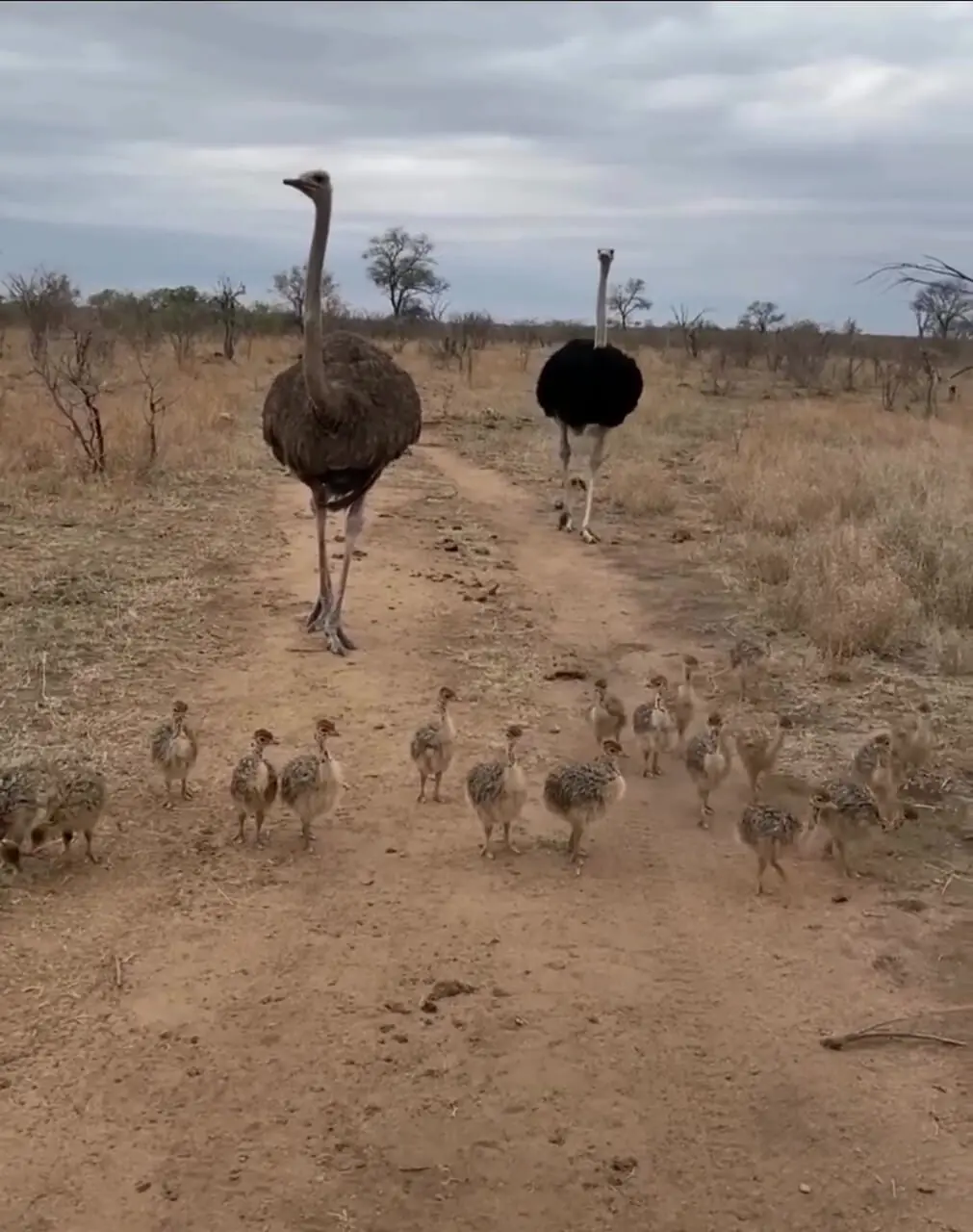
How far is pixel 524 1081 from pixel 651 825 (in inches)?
81.9

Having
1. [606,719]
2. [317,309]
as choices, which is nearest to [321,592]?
[317,309]

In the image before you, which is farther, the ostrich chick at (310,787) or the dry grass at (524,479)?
the dry grass at (524,479)

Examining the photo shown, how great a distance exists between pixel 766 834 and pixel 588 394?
7974 millimetres

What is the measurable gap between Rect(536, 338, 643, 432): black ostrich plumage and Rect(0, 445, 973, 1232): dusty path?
22.2 feet

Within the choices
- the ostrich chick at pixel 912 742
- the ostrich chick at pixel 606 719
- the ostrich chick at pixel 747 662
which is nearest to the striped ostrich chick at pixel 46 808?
the ostrich chick at pixel 606 719

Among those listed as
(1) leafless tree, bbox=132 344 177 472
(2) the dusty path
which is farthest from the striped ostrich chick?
(1) leafless tree, bbox=132 344 177 472

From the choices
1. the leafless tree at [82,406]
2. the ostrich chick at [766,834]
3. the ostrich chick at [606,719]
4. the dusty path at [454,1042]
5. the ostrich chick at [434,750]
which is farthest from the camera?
the leafless tree at [82,406]

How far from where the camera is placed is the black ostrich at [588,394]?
494 inches

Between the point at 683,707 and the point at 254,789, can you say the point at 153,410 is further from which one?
the point at 254,789

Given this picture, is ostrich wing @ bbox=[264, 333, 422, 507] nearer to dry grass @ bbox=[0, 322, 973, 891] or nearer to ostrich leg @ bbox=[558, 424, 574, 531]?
dry grass @ bbox=[0, 322, 973, 891]

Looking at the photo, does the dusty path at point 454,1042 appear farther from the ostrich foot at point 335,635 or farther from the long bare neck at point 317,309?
the long bare neck at point 317,309

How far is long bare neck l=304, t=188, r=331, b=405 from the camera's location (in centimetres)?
765

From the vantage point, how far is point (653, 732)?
6.36 meters

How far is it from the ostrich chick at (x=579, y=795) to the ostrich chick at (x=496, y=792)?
144 millimetres
